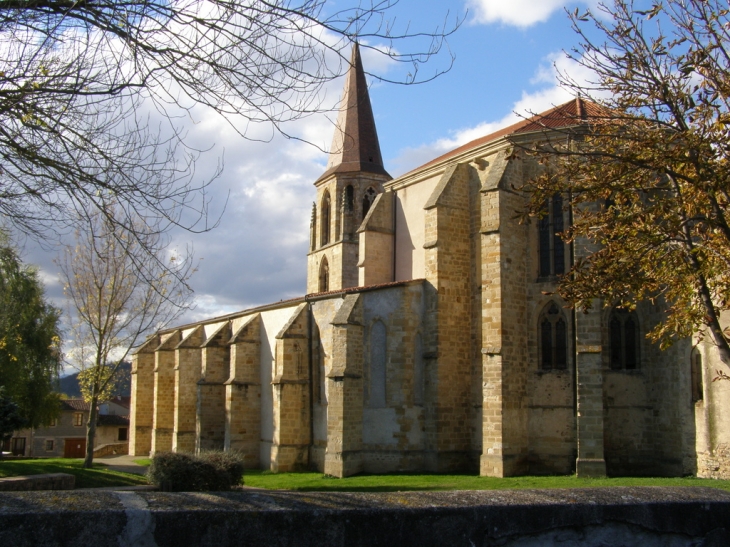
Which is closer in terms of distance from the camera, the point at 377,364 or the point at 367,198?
the point at 377,364

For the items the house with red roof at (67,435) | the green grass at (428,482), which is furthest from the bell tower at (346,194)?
the house with red roof at (67,435)

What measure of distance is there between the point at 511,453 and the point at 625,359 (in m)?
4.29

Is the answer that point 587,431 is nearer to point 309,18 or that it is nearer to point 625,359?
point 625,359

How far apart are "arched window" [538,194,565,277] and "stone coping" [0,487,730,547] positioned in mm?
18302

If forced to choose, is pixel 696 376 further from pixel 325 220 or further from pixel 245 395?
pixel 325 220

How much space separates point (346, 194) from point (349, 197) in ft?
0.97

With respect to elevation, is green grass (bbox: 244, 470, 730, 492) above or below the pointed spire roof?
below

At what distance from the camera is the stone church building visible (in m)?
19.8

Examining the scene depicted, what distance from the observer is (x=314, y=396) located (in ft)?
85.9

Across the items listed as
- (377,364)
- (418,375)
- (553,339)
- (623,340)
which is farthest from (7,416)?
(623,340)

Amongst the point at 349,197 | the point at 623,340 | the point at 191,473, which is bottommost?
the point at 191,473

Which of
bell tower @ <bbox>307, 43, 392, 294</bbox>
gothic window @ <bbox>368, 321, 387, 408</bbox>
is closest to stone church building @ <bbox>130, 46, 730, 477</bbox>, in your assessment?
gothic window @ <bbox>368, 321, 387, 408</bbox>

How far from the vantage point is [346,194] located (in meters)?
38.0

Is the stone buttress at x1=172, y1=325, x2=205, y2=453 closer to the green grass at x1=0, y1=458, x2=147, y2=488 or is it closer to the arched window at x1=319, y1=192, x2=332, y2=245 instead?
the arched window at x1=319, y1=192, x2=332, y2=245
